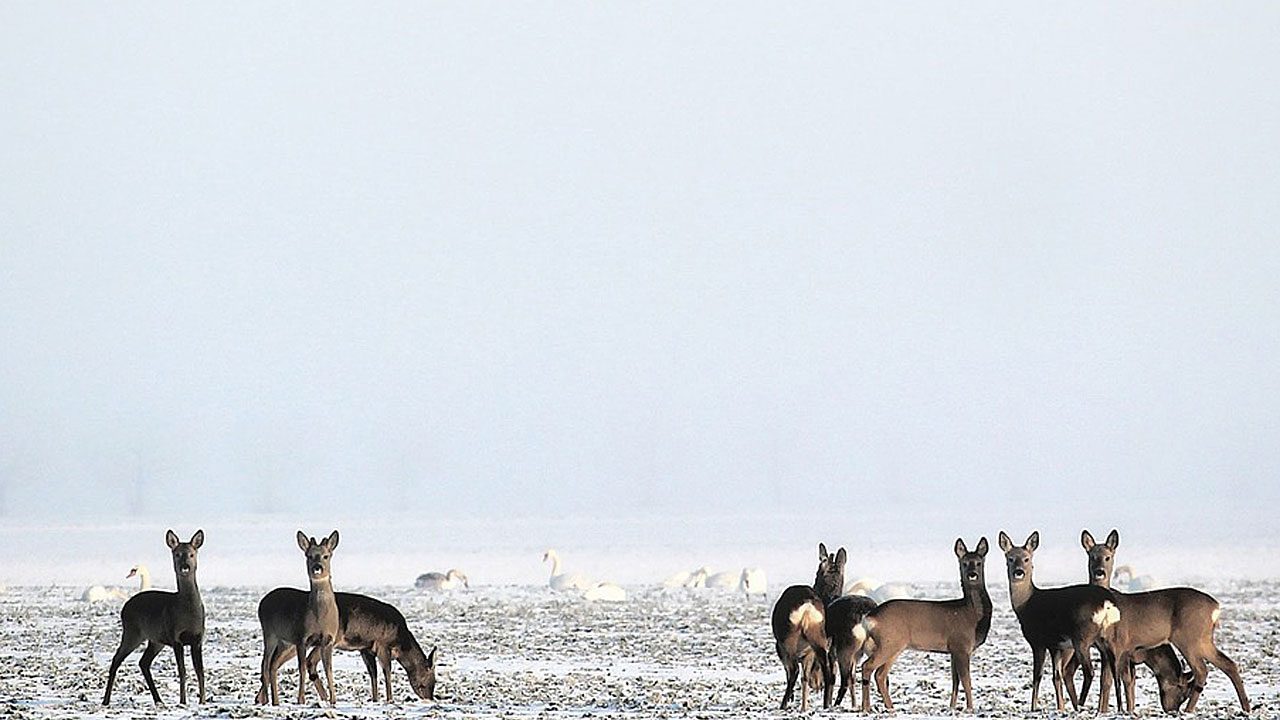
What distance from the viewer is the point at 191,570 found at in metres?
16.3

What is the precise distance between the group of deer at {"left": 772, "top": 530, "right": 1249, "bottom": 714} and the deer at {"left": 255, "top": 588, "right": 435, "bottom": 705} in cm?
340

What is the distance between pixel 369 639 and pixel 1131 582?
2343 centimetres

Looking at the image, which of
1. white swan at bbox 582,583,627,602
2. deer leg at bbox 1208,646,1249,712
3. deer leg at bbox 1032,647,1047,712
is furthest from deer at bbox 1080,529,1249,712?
white swan at bbox 582,583,627,602

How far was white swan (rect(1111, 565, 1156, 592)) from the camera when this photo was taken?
3647 centimetres

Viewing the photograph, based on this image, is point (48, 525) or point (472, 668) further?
point (48, 525)

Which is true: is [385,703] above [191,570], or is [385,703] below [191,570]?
below

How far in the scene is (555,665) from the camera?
21.8 m

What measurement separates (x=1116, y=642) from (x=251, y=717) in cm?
729

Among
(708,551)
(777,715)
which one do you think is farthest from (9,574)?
(777,715)

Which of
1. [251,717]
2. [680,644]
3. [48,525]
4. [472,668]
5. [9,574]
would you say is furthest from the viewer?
[48,525]

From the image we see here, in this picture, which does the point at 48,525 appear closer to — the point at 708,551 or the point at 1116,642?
the point at 708,551

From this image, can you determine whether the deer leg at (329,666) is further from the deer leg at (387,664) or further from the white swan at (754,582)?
the white swan at (754,582)

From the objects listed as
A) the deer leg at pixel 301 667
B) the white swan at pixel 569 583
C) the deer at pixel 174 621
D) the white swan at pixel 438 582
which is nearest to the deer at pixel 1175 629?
the deer leg at pixel 301 667

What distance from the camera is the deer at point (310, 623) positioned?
16297mm
